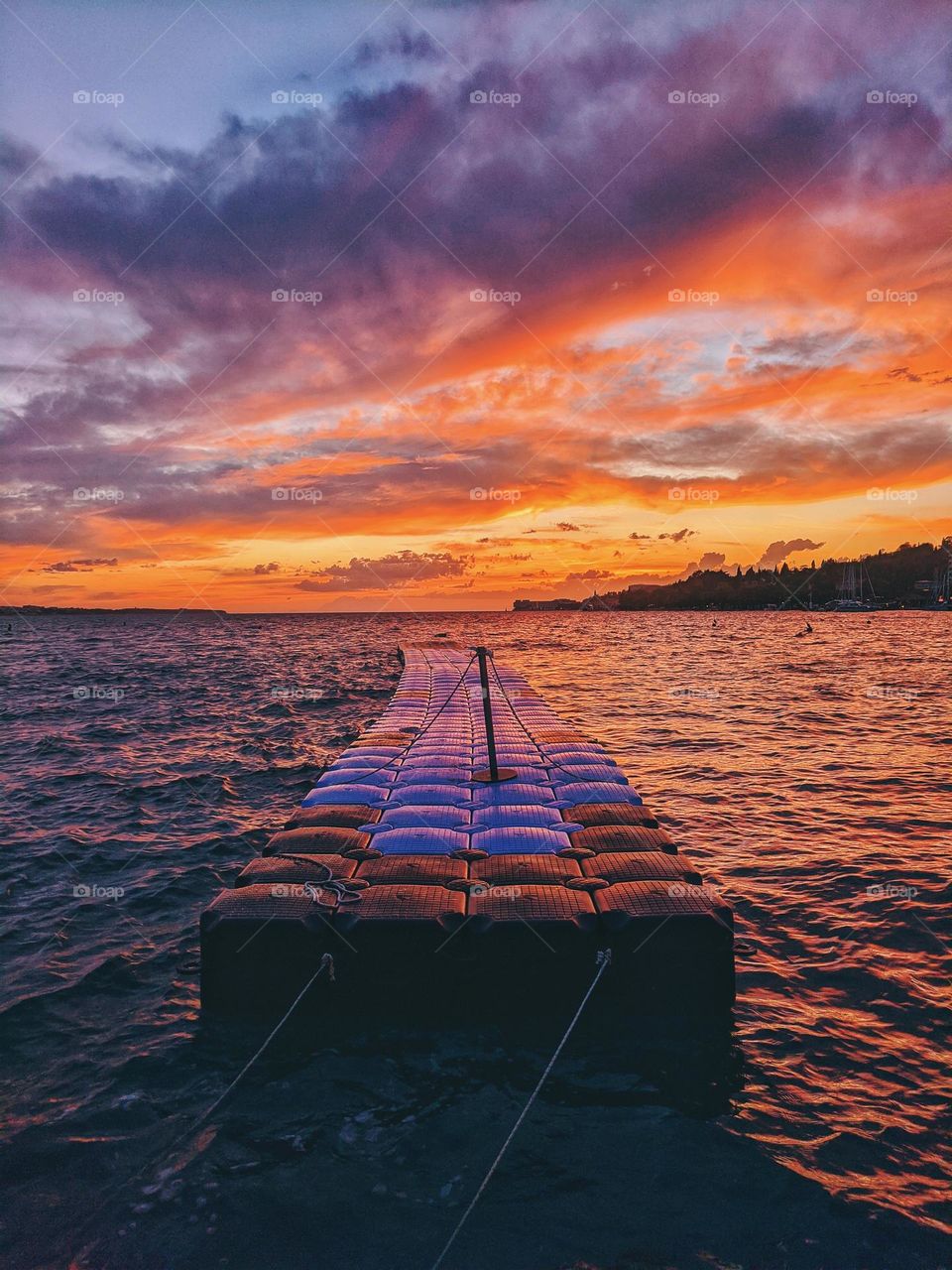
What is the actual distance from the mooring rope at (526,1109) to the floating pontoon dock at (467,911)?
0.12 meters

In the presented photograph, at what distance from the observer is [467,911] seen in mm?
8484

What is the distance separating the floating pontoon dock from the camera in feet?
26.7

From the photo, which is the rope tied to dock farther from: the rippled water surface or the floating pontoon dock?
the rippled water surface

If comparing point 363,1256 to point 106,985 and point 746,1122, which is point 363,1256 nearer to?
point 746,1122

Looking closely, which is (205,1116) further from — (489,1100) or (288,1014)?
(489,1100)

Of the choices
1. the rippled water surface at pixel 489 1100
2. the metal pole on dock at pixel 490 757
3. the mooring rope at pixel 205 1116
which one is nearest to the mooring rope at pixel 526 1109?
the rippled water surface at pixel 489 1100

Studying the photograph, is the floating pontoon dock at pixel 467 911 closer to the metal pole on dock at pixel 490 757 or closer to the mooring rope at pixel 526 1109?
the mooring rope at pixel 526 1109

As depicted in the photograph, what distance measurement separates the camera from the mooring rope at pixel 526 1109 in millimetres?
5812

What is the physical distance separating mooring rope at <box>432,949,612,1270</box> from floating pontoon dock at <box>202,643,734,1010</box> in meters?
0.12

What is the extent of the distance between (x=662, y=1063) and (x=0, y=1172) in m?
6.50

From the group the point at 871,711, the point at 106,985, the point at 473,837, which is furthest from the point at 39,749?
the point at 871,711

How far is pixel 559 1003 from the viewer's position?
8.20 metres

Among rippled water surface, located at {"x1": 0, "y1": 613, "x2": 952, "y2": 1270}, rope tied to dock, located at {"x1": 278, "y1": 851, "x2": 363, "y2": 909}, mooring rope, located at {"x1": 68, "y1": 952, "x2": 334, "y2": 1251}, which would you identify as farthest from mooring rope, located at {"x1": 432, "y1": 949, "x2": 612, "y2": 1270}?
rope tied to dock, located at {"x1": 278, "y1": 851, "x2": 363, "y2": 909}

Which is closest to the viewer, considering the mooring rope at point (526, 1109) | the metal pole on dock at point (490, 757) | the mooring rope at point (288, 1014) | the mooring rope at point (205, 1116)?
the mooring rope at point (526, 1109)
